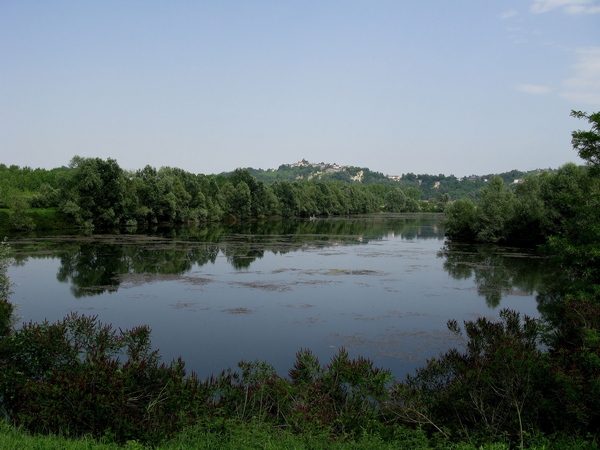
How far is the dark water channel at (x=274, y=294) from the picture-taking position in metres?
17.0

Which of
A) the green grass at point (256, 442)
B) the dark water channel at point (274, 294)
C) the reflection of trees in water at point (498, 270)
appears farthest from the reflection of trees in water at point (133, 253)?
the green grass at point (256, 442)

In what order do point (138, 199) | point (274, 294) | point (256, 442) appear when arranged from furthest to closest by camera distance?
point (138, 199), point (274, 294), point (256, 442)

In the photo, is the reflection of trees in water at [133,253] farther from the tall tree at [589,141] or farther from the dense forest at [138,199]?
the tall tree at [589,141]

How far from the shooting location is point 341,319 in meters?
20.8

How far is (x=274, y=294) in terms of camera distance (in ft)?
84.5

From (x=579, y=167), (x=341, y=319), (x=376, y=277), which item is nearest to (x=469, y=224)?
(x=579, y=167)

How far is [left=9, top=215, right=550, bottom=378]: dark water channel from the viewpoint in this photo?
1705 centimetres

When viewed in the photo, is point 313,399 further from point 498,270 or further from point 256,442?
point 498,270

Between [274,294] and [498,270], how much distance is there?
1853 centimetres

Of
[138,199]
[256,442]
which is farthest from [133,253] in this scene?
[256,442]

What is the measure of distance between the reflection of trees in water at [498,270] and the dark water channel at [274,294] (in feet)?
0.35

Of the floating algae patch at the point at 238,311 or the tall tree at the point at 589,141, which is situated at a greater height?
the tall tree at the point at 589,141

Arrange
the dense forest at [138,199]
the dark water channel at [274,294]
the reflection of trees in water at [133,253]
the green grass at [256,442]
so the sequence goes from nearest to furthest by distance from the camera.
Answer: the green grass at [256,442] < the dark water channel at [274,294] < the reflection of trees in water at [133,253] < the dense forest at [138,199]

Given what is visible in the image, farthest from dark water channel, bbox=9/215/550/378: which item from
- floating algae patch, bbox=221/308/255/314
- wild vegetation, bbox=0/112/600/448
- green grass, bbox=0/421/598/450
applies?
green grass, bbox=0/421/598/450
